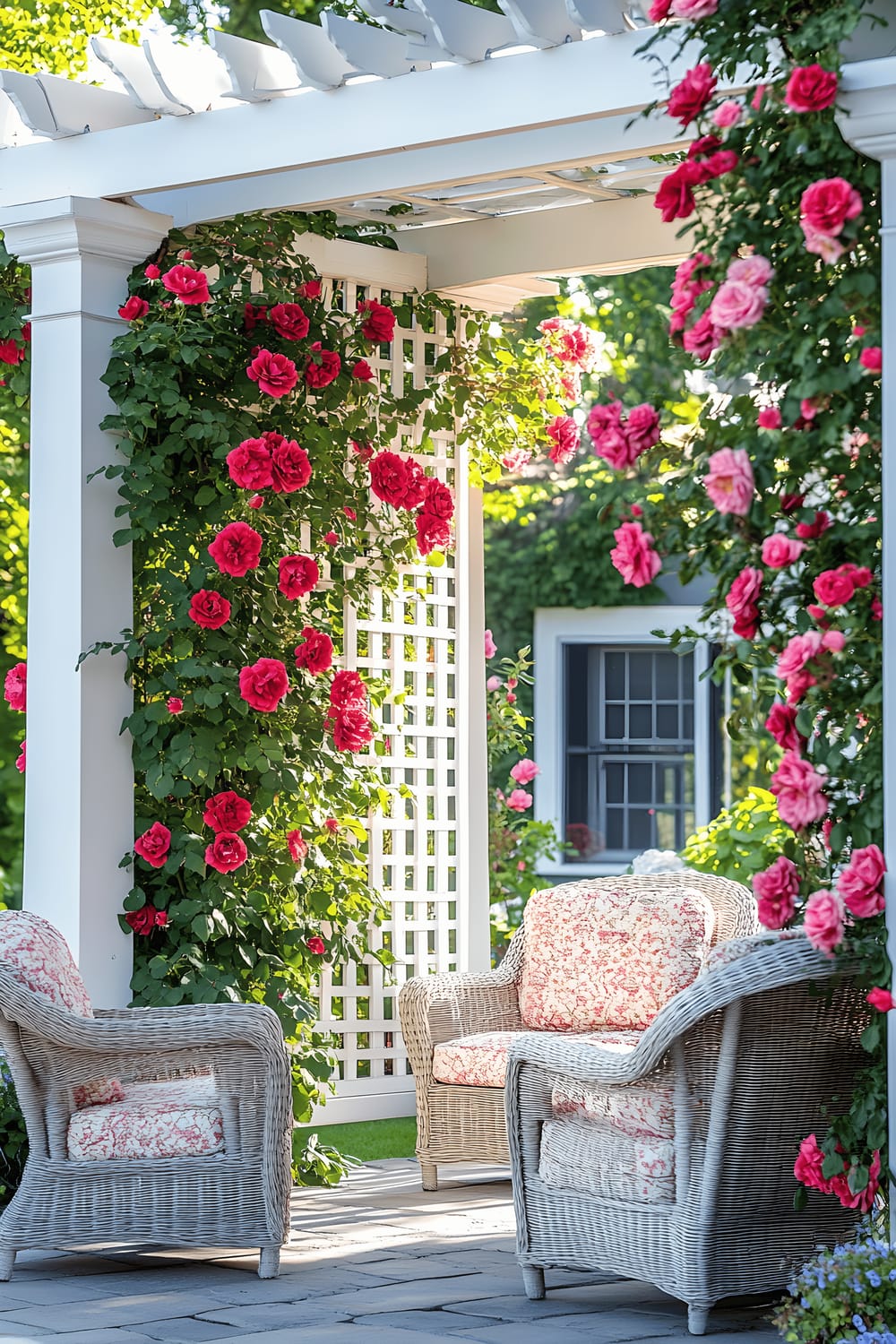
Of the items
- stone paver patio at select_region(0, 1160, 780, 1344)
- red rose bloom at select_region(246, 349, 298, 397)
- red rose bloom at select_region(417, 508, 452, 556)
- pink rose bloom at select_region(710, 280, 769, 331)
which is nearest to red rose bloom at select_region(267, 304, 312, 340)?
red rose bloom at select_region(246, 349, 298, 397)

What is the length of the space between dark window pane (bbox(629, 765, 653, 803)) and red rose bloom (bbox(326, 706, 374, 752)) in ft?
23.4

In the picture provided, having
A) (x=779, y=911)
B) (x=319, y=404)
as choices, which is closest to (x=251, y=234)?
(x=319, y=404)

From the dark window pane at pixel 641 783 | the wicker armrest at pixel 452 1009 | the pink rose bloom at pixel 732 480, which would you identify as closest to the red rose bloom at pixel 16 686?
the wicker armrest at pixel 452 1009

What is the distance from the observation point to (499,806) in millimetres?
8078

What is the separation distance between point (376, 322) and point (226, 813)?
1.56 meters

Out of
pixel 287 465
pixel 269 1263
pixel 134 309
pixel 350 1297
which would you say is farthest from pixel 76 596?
pixel 350 1297

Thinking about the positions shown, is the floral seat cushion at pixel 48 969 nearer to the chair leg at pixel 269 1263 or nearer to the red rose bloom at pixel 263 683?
the chair leg at pixel 269 1263

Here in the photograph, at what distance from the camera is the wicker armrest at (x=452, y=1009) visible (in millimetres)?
5516

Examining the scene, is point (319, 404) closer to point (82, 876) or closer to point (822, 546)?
point (82, 876)

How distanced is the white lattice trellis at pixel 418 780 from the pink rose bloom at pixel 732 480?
101 inches

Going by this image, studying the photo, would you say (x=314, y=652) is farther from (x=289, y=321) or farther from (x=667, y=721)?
(x=667, y=721)

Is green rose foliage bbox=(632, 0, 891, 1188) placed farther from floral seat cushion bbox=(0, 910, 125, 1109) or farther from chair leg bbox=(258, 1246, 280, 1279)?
floral seat cushion bbox=(0, 910, 125, 1109)

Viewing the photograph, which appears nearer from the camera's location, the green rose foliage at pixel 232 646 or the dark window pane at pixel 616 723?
the green rose foliage at pixel 232 646

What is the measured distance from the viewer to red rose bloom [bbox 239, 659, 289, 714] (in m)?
5.02
